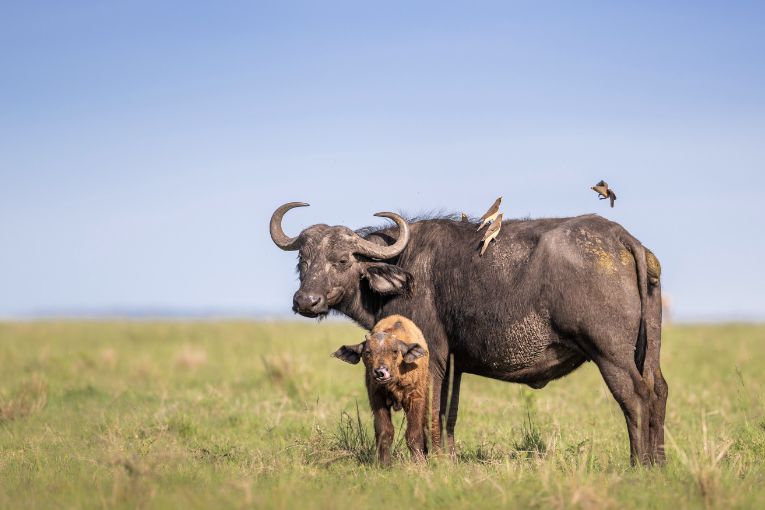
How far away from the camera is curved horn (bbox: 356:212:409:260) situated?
382 inches

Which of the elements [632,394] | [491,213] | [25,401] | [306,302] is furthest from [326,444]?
[25,401]

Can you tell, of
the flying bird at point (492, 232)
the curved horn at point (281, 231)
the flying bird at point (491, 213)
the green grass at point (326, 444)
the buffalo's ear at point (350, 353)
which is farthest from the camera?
the curved horn at point (281, 231)

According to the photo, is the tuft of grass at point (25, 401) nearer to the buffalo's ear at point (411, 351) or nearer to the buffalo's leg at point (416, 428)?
the buffalo's leg at point (416, 428)

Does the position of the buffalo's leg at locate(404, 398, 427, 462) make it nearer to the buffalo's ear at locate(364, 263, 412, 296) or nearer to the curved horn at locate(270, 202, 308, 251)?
the buffalo's ear at locate(364, 263, 412, 296)

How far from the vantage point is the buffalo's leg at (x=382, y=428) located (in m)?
8.25

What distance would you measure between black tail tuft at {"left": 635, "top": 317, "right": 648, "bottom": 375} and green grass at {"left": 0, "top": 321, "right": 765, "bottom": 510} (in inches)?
37.3

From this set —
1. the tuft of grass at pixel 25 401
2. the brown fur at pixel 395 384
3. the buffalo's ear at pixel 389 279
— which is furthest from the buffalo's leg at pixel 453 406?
the tuft of grass at pixel 25 401

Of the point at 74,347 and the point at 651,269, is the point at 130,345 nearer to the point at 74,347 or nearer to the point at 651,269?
the point at 74,347

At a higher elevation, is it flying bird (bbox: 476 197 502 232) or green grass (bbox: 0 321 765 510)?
flying bird (bbox: 476 197 502 232)

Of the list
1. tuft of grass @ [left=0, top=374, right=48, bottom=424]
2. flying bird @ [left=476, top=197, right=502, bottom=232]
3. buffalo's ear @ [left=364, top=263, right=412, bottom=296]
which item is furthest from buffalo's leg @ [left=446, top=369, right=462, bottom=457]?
tuft of grass @ [left=0, top=374, right=48, bottom=424]

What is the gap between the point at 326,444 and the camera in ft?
29.8

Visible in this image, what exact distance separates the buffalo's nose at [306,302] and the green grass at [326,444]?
121cm

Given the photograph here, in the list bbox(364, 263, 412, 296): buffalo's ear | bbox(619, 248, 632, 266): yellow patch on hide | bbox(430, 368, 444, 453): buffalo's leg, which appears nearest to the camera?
bbox(619, 248, 632, 266): yellow patch on hide

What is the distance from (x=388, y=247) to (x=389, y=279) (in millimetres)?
406
